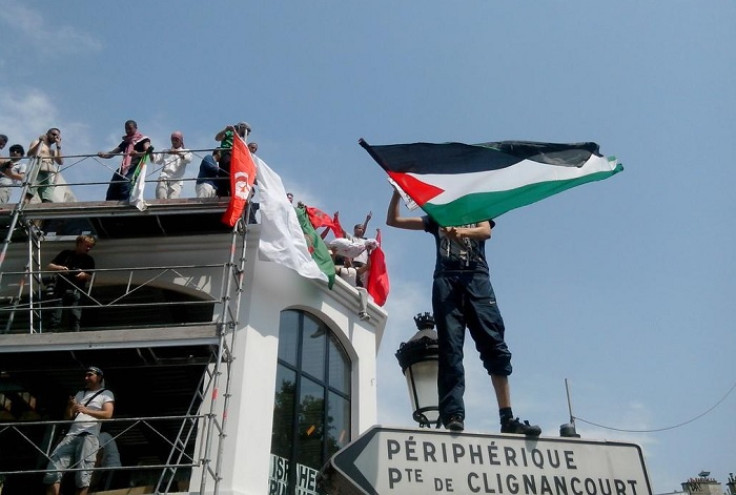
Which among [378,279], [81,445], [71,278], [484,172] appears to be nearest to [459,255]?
[484,172]

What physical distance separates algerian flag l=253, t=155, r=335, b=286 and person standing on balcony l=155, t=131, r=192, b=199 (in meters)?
1.15

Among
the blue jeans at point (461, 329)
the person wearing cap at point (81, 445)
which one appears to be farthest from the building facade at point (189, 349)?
the blue jeans at point (461, 329)

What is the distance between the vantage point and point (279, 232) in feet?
30.6

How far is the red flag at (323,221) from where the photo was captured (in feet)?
40.3

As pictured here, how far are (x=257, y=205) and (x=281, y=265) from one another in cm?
105

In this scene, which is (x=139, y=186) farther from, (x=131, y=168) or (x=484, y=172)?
(x=484, y=172)

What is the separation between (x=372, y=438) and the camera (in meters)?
2.71

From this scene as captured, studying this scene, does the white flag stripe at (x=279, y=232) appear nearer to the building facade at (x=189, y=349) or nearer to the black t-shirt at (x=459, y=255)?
the building facade at (x=189, y=349)

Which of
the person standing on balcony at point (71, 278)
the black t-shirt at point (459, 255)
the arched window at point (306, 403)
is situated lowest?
the black t-shirt at point (459, 255)

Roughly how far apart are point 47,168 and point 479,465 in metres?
9.13

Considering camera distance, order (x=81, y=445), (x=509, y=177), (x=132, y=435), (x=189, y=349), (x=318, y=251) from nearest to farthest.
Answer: (x=509, y=177)
(x=81, y=445)
(x=189, y=349)
(x=318, y=251)
(x=132, y=435)

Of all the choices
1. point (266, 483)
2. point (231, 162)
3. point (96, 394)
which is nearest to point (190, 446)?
point (266, 483)

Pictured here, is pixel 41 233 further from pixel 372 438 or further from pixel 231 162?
pixel 372 438

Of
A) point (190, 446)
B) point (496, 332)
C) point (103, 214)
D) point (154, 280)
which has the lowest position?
point (496, 332)
